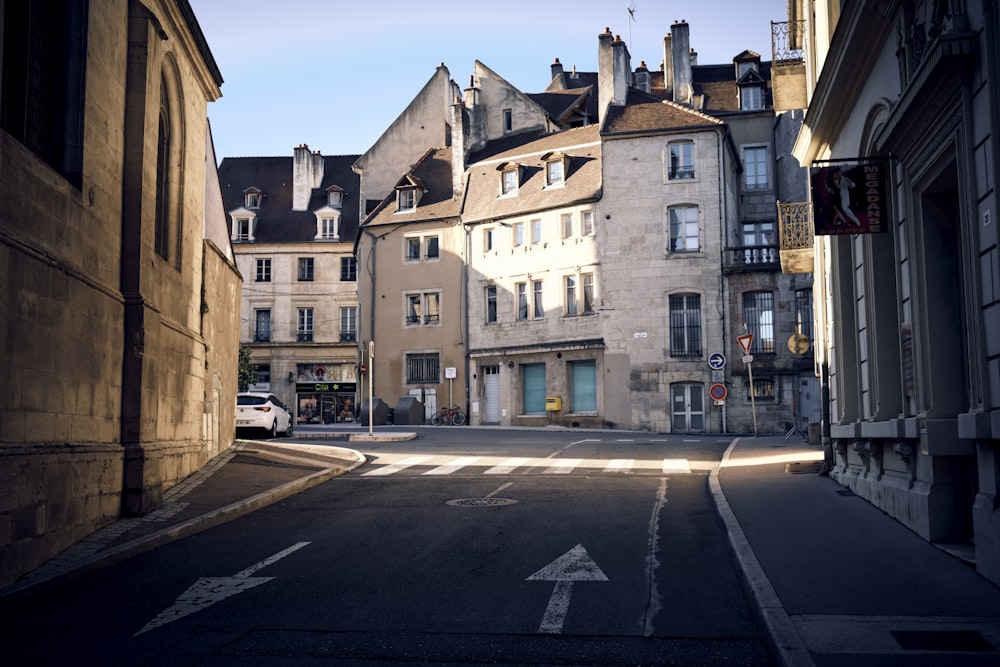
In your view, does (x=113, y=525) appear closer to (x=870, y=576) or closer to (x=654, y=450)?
(x=870, y=576)

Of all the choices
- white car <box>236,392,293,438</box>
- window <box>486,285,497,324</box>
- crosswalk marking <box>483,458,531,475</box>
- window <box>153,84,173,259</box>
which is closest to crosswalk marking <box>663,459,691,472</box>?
crosswalk marking <box>483,458,531,475</box>

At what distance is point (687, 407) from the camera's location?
40656mm

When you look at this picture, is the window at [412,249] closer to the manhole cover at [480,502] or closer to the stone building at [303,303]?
the stone building at [303,303]

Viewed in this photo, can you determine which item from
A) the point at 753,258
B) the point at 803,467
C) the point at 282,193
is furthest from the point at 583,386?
the point at 282,193

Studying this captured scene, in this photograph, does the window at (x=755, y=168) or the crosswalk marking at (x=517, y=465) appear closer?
the crosswalk marking at (x=517, y=465)

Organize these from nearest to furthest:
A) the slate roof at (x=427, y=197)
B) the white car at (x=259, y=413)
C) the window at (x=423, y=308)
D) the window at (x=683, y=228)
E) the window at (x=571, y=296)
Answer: the white car at (x=259, y=413), the window at (x=683, y=228), the window at (x=571, y=296), the window at (x=423, y=308), the slate roof at (x=427, y=197)

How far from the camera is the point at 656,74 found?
5762 cm

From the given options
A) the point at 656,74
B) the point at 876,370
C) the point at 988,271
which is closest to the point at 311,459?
the point at 876,370

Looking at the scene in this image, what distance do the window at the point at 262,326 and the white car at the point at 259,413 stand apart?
96.3ft

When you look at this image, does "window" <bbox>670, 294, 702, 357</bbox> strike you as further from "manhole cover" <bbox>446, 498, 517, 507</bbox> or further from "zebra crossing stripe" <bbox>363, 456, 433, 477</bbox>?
"manhole cover" <bbox>446, 498, 517, 507</bbox>

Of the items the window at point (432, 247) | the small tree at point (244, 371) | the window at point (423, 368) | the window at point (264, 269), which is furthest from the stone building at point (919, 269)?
the window at point (264, 269)

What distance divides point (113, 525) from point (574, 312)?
107 feet

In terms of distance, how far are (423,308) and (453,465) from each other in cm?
2996

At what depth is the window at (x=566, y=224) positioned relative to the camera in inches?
1723
